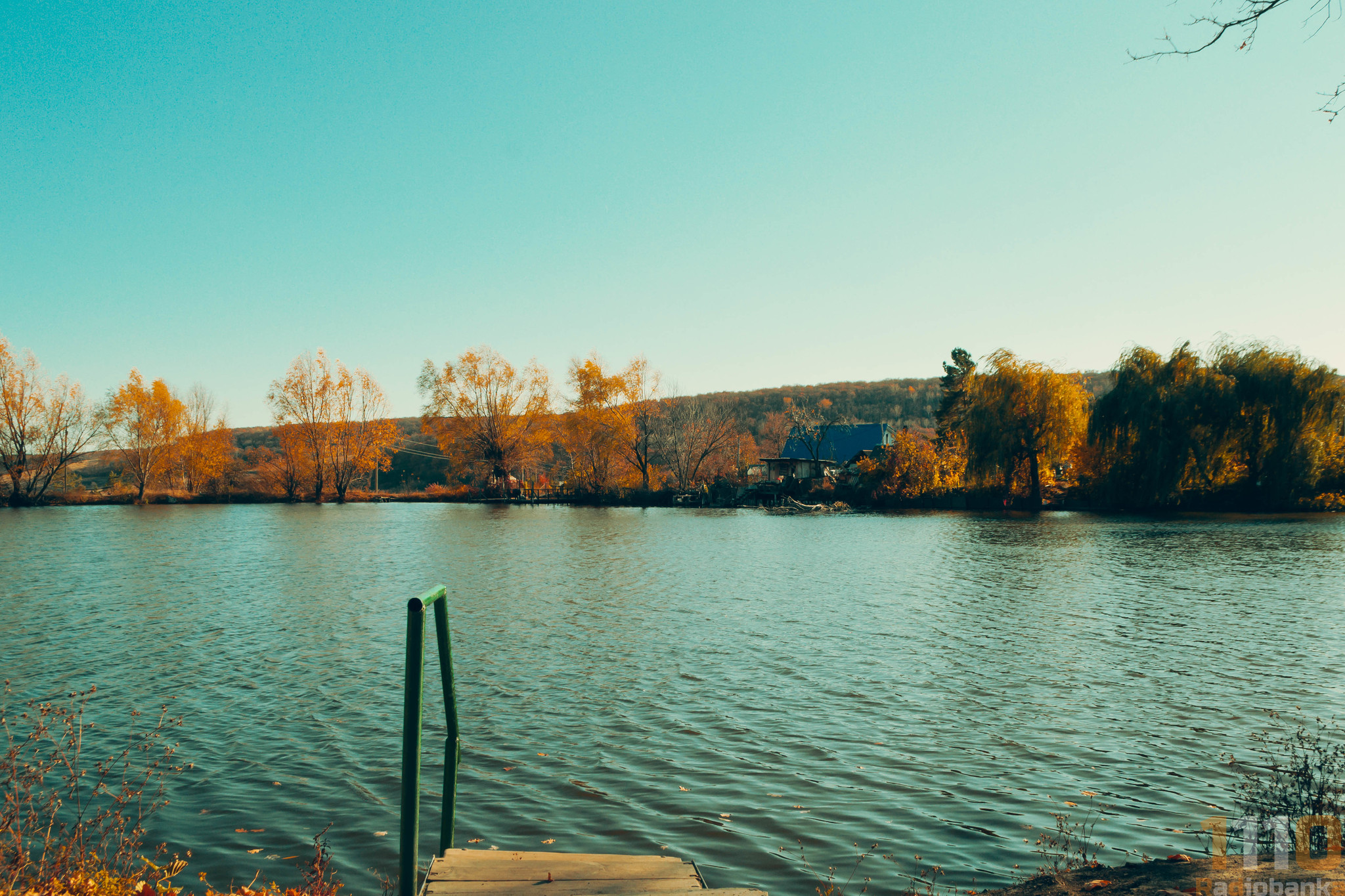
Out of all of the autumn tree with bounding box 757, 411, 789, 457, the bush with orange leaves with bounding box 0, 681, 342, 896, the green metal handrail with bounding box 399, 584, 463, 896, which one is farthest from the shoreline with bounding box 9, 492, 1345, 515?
the green metal handrail with bounding box 399, 584, 463, 896

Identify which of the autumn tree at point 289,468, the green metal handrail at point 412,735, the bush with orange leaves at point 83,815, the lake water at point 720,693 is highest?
Result: the autumn tree at point 289,468

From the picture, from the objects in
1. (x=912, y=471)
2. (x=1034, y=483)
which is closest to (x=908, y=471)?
(x=912, y=471)

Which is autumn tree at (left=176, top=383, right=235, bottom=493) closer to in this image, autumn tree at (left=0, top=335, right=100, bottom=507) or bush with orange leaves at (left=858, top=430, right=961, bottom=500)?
autumn tree at (left=0, top=335, right=100, bottom=507)

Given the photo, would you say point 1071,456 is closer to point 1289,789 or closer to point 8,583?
point 1289,789

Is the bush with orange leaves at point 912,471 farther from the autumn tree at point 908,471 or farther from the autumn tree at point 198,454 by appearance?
the autumn tree at point 198,454

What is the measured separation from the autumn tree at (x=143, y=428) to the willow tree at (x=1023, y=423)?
66.1m

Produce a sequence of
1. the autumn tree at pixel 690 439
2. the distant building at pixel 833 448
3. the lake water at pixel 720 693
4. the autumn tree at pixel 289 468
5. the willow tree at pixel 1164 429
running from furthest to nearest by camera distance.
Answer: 1. the autumn tree at pixel 289 468
2. the distant building at pixel 833 448
3. the autumn tree at pixel 690 439
4. the willow tree at pixel 1164 429
5. the lake water at pixel 720 693

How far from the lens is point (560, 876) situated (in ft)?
14.2

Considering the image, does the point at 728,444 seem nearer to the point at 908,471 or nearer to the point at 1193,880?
the point at 908,471

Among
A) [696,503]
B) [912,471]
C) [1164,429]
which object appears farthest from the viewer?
[696,503]

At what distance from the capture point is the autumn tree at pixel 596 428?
6644cm

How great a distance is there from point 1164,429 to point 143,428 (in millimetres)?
76428

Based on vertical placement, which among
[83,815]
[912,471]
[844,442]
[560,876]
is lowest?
[83,815]

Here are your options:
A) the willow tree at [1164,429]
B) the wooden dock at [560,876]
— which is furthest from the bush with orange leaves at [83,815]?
the willow tree at [1164,429]
